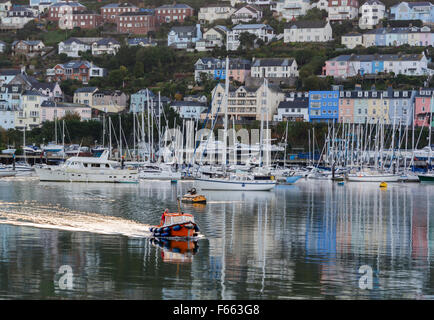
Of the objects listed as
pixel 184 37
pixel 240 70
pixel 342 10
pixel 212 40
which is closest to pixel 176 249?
pixel 240 70

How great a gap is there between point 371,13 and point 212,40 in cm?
2577

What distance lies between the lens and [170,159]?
304 ft

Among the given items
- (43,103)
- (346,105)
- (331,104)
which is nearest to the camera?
(331,104)

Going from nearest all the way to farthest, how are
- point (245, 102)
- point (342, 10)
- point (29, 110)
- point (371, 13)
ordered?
point (245, 102)
point (29, 110)
point (371, 13)
point (342, 10)

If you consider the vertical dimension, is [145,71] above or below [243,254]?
above

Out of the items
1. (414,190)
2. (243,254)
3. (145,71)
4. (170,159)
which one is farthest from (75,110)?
(243,254)

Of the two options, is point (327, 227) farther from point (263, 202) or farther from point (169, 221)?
point (263, 202)

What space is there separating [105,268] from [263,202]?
87.2 feet

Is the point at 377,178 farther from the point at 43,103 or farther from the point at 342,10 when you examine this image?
the point at 342,10

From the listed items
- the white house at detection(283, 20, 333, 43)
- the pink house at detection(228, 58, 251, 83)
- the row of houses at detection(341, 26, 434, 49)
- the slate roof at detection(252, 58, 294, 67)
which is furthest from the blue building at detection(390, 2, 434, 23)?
the pink house at detection(228, 58, 251, 83)

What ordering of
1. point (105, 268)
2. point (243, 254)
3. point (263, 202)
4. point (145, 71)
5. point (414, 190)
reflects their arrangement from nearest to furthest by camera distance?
1. point (105, 268)
2. point (243, 254)
3. point (263, 202)
4. point (414, 190)
5. point (145, 71)

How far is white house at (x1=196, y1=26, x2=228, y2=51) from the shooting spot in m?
148

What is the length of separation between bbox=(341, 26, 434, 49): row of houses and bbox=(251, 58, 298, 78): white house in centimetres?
1311

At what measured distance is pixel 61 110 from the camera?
4911 inches
